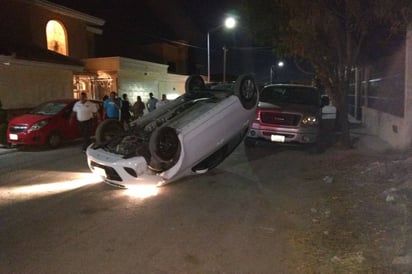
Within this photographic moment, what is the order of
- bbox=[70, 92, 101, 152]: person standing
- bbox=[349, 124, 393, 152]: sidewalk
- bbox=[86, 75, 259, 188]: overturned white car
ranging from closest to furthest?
bbox=[86, 75, 259, 188]: overturned white car < bbox=[349, 124, 393, 152]: sidewalk < bbox=[70, 92, 101, 152]: person standing

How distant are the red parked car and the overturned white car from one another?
16.6ft

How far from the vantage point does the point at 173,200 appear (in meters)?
6.52

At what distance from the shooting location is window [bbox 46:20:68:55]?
2255 cm

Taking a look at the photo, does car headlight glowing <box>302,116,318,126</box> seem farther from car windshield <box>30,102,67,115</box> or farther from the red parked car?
car windshield <box>30,102,67,115</box>

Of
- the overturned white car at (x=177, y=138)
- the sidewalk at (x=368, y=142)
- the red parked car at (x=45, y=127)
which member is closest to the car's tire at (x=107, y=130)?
the overturned white car at (x=177, y=138)

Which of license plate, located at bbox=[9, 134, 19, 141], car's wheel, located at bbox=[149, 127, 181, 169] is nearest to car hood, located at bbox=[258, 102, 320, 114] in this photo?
car's wheel, located at bbox=[149, 127, 181, 169]

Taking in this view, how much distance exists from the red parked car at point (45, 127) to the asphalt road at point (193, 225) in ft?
11.0

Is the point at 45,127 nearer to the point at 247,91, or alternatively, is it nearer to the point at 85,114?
the point at 85,114

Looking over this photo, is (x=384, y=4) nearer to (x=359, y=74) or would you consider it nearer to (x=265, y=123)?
(x=265, y=123)

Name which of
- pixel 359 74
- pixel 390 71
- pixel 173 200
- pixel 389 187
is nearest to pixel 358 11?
pixel 390 71

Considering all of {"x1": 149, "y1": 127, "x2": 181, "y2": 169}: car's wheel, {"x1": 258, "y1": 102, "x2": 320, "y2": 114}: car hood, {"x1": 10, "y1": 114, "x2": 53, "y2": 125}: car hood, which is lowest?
{"x1": 149, "y1": 127, "x2": 181, "y2": 169}: car's wheel

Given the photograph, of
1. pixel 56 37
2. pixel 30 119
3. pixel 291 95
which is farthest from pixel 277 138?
pixel 56 37

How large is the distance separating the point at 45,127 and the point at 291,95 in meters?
7.54

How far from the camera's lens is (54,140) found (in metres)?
12.4
